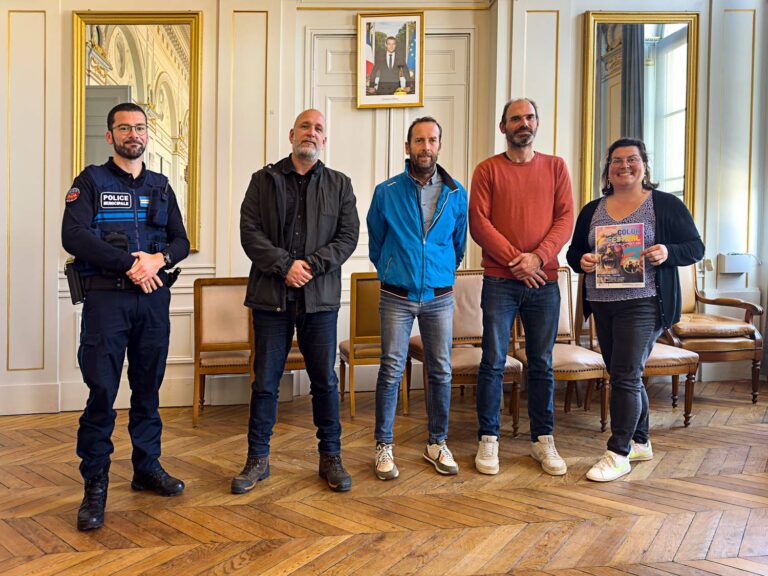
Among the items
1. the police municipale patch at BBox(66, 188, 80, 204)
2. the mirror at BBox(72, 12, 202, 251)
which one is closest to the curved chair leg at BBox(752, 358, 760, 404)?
the mirror at BBox(72, 12, 202, 251)

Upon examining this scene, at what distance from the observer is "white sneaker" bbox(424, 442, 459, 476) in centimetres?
285

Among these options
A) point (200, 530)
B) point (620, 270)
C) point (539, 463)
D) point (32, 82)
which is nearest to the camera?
point (200, 530)

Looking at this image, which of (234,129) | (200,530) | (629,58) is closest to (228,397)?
(234,129)

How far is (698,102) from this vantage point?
186 inches

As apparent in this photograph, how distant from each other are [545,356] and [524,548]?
0.97 meters

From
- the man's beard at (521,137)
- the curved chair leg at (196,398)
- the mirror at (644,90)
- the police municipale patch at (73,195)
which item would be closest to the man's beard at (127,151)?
the police municipale patch at (73,195)

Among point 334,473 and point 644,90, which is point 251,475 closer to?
point 334,473

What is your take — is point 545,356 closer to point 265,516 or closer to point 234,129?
point 265,516

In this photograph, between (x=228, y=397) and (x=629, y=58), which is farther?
(x=629, y=58)

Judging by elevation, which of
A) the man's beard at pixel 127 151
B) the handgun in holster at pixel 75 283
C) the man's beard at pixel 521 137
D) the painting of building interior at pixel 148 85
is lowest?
the handgun in holster at pixel 75 283

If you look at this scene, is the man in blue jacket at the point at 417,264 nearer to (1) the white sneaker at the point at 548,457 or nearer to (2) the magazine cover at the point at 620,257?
(1) the white sneaker at the point at 548,457

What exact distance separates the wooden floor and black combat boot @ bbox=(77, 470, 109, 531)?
0.13 ft

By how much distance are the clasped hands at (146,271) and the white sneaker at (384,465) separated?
1.21 meters

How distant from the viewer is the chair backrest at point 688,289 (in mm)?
4602
